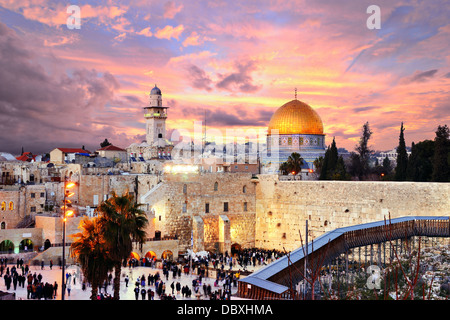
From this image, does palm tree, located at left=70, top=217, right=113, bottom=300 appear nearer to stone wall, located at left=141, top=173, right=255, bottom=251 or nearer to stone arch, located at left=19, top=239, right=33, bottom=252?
stone arch, located at left=19, top=239, right=33, bottom=252

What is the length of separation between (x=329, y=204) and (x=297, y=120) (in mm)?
21883

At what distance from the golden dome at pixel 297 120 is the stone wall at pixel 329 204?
17.4 meters

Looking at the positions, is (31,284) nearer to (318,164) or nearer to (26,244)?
(26,244)

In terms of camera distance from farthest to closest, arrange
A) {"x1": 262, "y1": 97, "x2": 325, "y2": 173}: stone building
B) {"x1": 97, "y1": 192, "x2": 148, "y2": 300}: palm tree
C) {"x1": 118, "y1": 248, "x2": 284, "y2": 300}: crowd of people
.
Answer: {"x1": 262, "y1": 97, "x2": 325, "y2": 173}: stone building, {"x1": 118, "y1": 248, "x2": 284, "y2": 300}: crowd of people, {"x1": 97, "y1": 192, "x2": 148, "y2": 300}: palm tree

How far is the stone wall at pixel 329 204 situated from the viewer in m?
23.8

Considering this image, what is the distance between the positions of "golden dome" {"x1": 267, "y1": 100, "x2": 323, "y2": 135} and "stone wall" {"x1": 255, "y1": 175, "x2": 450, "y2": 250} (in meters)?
17.4

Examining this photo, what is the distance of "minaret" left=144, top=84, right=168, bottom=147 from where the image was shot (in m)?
59.1

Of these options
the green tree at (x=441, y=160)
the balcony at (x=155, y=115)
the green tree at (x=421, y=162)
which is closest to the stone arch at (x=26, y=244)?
the green tree at (x=421, y=162)

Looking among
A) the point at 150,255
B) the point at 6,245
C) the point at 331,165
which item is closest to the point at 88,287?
the point at 150,255

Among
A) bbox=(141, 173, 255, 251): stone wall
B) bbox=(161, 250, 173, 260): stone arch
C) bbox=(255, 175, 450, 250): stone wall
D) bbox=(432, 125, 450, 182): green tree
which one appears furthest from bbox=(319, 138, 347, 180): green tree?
bbox=(161, 250, 173, 260): stone arch

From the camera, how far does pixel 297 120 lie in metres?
48.9

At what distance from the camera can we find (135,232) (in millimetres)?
15141
